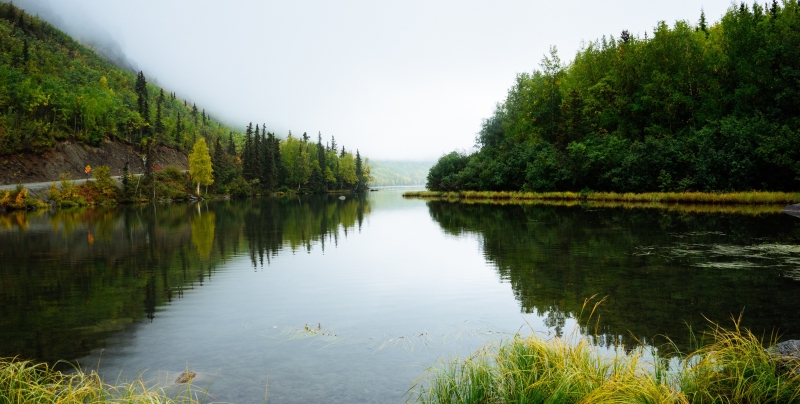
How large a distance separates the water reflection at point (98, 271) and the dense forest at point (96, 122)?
199 feet

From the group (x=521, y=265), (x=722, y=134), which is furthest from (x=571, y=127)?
(x=521, y=265)

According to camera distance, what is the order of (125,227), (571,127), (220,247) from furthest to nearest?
(571,127) < (125,227) < (220,247)

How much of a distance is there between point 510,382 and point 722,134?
51764mm

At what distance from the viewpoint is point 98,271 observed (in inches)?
683

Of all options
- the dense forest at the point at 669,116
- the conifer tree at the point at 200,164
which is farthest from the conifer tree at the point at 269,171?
the dense forest at the point at 669,116

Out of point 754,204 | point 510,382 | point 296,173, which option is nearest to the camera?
point 510,382

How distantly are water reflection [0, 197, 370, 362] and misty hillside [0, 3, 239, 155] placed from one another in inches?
2325

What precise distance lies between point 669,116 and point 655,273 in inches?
1975

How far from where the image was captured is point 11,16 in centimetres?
14400

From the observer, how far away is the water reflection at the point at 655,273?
33.0 feet

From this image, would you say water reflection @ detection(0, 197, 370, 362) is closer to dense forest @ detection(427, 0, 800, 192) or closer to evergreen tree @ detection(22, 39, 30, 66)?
dense forest @ detection(427, 0, 800, 192)

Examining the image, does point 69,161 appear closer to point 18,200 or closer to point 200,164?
point 200,164

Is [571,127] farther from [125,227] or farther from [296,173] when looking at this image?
[296,173]

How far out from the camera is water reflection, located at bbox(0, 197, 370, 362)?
401 inches
